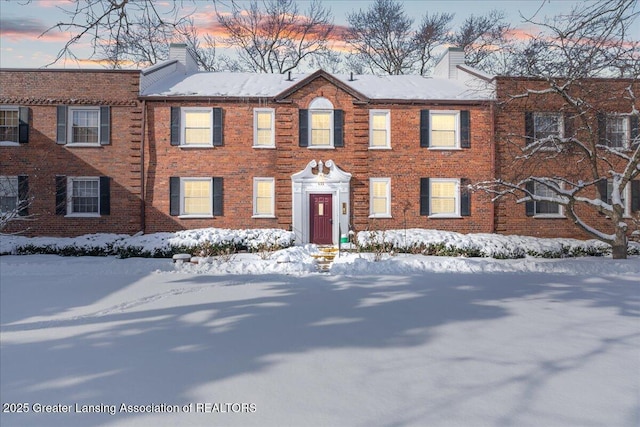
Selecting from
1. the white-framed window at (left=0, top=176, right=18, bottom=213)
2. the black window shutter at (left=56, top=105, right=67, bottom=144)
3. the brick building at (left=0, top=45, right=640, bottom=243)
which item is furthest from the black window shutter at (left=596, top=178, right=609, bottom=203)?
the white-framed window at (left=0, top=176, right=18, bottom=213)

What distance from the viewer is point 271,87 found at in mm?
20234

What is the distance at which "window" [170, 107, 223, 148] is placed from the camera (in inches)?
739

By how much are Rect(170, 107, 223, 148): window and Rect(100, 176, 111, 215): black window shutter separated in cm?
338

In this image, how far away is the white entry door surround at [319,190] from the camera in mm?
18797

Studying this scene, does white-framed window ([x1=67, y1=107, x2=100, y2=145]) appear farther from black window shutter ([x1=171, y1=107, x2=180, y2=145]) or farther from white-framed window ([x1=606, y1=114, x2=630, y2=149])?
white-framed window ([x1=606, y1=114, x2=630, y2=149])

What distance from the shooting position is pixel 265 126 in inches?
755

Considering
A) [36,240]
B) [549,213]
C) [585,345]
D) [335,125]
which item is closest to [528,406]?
[585,345]

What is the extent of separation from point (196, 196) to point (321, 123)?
262 inches

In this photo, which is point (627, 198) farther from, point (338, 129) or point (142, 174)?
point (142, 174)

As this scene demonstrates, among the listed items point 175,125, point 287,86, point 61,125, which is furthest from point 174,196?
point 287,86

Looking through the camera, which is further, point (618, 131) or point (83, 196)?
point (618, 131)

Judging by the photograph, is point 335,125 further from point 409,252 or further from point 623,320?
point 623,320

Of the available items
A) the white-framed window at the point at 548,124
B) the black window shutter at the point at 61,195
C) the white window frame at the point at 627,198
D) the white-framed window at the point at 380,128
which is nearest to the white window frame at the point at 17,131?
the black window shutter at the point at 61,195

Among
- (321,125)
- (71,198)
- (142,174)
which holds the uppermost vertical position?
(321,125)
